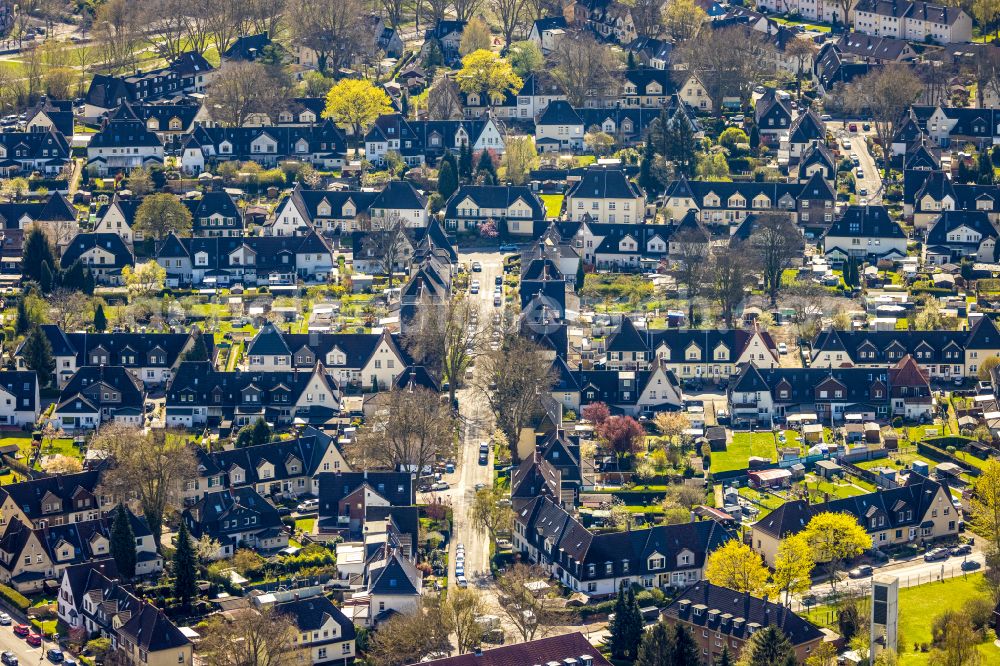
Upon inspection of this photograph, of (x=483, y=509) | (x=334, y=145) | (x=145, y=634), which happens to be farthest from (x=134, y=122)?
(x=145, y=634)

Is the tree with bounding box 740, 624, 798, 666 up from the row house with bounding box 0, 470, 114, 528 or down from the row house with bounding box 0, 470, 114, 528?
down

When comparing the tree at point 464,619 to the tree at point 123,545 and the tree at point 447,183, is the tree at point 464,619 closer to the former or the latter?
the tree at point 123,545

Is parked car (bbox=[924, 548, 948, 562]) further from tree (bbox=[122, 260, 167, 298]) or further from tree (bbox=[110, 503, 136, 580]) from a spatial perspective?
tree (bbox=[122, 260, 167, 298])

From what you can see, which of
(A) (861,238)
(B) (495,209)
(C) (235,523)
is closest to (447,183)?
(B) (495,209)

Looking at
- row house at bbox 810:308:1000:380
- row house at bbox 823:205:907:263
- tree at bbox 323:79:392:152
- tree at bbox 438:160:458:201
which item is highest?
tree at bbox 323:79:392:152

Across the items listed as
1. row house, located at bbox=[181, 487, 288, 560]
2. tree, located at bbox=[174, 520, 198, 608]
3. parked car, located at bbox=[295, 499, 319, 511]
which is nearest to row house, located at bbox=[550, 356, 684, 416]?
parked car, located at bbox=[295, 499, 319, 511]

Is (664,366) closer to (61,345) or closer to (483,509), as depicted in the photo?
(483,509)

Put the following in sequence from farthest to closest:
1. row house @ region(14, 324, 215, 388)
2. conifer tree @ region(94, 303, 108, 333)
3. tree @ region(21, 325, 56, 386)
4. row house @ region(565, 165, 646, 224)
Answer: row house @ region(565, 165, 646, 224), conifer tree @ region(94, 303, 108, 333), row house @ region(14, 324, 215, 388), tree @ region(21, 325, 56, 386)

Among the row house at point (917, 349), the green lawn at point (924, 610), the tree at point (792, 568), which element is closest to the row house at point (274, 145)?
the row house at point (917, 349)
